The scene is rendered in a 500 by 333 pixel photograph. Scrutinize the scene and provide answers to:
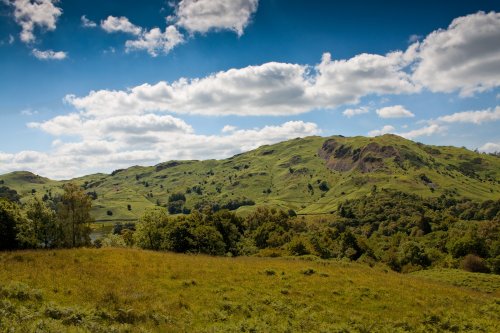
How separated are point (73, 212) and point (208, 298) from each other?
58131mm

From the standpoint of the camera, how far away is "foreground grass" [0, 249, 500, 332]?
811 inches

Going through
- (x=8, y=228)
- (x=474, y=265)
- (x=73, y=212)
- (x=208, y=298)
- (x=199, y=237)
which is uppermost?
(x=73, y=212)

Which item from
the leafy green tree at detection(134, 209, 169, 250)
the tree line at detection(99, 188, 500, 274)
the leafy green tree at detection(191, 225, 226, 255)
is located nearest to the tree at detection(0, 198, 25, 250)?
the tree line at detection(99, 188, 500, 274)

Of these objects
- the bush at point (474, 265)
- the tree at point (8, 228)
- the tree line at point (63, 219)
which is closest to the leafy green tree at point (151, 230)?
the tree line at point (63, 219)

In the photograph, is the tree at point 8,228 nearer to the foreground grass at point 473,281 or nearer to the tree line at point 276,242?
the tree line at point 276,242

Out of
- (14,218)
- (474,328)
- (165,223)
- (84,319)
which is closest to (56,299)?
(84,319)

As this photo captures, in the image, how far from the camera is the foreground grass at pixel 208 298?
67.6 feet

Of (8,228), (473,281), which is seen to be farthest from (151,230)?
(473,281)

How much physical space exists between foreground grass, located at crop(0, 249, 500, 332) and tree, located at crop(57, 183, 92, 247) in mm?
42421

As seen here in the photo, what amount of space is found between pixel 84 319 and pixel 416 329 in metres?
20.0

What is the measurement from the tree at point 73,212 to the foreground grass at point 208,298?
42421 millimetres

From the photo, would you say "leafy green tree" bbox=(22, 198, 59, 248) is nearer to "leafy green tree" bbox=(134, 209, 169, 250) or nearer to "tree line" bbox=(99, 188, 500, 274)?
"tree line" bbox=(99, 188, 500, 274)

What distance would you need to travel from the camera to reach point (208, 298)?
2670 centimetres

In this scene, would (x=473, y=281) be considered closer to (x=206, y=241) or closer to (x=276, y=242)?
(x=206, y=241)
